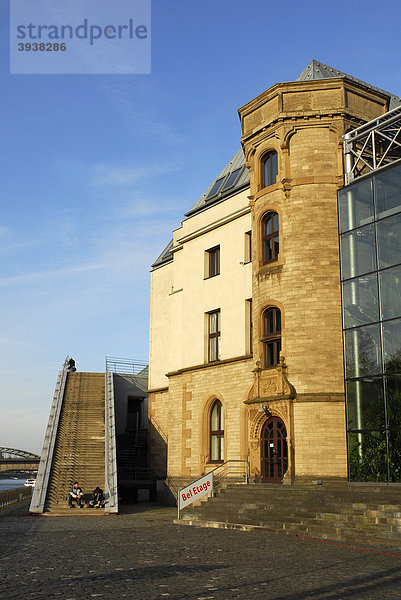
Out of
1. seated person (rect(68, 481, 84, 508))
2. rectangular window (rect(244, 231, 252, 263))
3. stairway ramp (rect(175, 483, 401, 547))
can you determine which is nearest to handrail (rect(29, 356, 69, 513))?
seated person (rect(68, 481, 84, 508))

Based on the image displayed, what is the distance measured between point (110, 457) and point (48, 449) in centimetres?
359

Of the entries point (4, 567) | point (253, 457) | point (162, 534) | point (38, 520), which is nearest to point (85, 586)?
point (4, 567)

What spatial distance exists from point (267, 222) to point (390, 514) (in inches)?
553

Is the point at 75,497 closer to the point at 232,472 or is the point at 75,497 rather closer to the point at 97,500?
the point at 97,500

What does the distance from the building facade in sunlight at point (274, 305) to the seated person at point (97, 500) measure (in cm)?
516

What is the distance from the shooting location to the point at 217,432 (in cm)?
3050

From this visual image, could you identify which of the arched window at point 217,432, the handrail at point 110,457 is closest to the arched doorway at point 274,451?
the arched window at point 217,432

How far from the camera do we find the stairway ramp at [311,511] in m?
17.2

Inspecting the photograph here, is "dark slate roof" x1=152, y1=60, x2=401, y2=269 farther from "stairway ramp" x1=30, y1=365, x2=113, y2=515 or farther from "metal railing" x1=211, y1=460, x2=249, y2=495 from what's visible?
"metal railing" x1=211, y1=460, x2=249, y2=495

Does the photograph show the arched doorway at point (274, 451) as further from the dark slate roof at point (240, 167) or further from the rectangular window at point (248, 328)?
the dark slate roof at point (240, 167)

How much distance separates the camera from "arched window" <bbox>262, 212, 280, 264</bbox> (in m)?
26.7

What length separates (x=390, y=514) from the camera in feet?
56.4

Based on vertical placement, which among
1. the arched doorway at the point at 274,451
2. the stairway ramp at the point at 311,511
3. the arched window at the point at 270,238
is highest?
the arched window at the point at 270,238

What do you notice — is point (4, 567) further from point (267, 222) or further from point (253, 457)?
point (267, 222)
